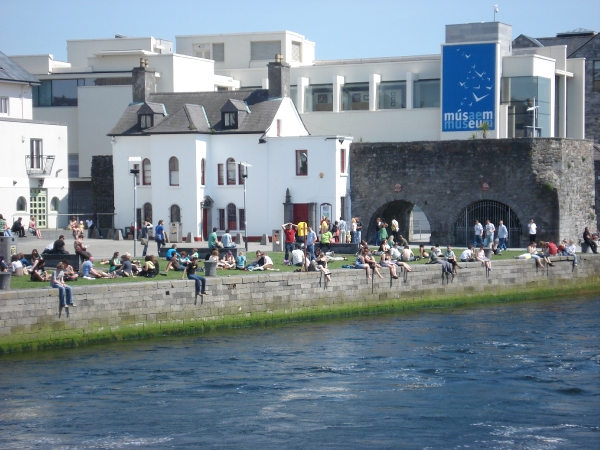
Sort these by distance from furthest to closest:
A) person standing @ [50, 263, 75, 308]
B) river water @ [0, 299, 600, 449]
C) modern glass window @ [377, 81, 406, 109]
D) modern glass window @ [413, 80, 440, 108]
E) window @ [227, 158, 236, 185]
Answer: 1. modern glass window @ [377, 81, 406, 109]
2. modern glass window @ [413, 80, 440, 108]
3. window @ [227, 158, 236, 185]
4. person standing @ [50, 263, 75, 308]
5. river water @ [0, 299, 600, 449]

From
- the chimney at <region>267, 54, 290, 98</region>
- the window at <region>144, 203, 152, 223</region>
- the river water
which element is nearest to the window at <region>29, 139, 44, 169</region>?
the window at <region>144, 203, 152, 223</region>

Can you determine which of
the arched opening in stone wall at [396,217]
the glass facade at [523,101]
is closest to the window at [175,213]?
the arched opening in stone wall at [396,217]

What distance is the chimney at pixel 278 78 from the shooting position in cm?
4928

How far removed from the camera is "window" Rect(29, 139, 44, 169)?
50219mm

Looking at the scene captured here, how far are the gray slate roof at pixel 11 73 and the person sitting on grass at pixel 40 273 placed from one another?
24021mm

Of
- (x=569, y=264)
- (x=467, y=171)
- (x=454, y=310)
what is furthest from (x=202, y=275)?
(x=467, y=171)

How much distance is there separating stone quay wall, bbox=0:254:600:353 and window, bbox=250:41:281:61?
2895 centimetres

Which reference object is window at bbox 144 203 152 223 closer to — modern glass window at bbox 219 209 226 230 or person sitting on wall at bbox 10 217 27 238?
modern glass window at bbox 219 209 226 230

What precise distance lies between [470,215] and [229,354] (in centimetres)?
2348

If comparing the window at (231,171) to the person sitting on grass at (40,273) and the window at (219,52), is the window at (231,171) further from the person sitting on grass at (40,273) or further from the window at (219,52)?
the person sitting on grass at (40,273)

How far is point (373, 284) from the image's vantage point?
34062 millimetres

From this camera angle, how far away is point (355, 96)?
195 feet

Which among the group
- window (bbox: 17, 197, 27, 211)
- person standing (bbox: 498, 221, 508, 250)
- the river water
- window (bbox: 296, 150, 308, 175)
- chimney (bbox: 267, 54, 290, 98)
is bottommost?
the river water

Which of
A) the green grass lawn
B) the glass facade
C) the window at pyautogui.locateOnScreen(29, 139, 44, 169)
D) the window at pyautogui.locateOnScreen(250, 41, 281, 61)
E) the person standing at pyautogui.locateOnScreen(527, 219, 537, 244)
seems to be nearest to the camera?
the green grass lawn
